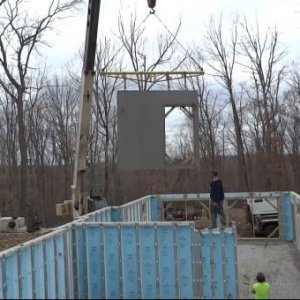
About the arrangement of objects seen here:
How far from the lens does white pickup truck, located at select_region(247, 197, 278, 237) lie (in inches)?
716

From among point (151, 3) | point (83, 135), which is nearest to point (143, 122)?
point (83, 135)

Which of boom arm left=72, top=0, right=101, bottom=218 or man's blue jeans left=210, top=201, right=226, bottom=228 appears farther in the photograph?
man's blue jeans left=210, top=201, right=226, bottom=228

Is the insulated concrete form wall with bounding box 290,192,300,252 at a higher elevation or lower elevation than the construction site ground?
higher

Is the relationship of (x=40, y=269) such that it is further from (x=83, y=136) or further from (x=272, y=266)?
(x=83, y=136)

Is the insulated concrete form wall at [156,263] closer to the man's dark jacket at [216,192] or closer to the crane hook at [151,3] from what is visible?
the man's dark jacket at [216,192]

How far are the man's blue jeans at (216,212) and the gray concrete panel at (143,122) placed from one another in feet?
10.9

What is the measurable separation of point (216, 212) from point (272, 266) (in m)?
4.29

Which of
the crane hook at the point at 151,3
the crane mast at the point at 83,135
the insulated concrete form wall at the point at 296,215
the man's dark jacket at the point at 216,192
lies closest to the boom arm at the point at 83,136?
the crane mast at the point at 83,135

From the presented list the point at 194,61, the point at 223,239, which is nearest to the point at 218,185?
the point at 223,239

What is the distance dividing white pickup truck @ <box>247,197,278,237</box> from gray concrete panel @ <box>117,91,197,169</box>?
488cm

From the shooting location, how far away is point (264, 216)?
18.6 meters

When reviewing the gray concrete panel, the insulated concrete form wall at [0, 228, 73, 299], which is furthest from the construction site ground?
the gray concrete panel

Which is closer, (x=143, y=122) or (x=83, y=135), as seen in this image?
(x=143, y=122)

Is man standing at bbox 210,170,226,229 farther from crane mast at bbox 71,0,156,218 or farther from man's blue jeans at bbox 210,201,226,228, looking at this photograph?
crane mast at bbox 71,0,156,218
